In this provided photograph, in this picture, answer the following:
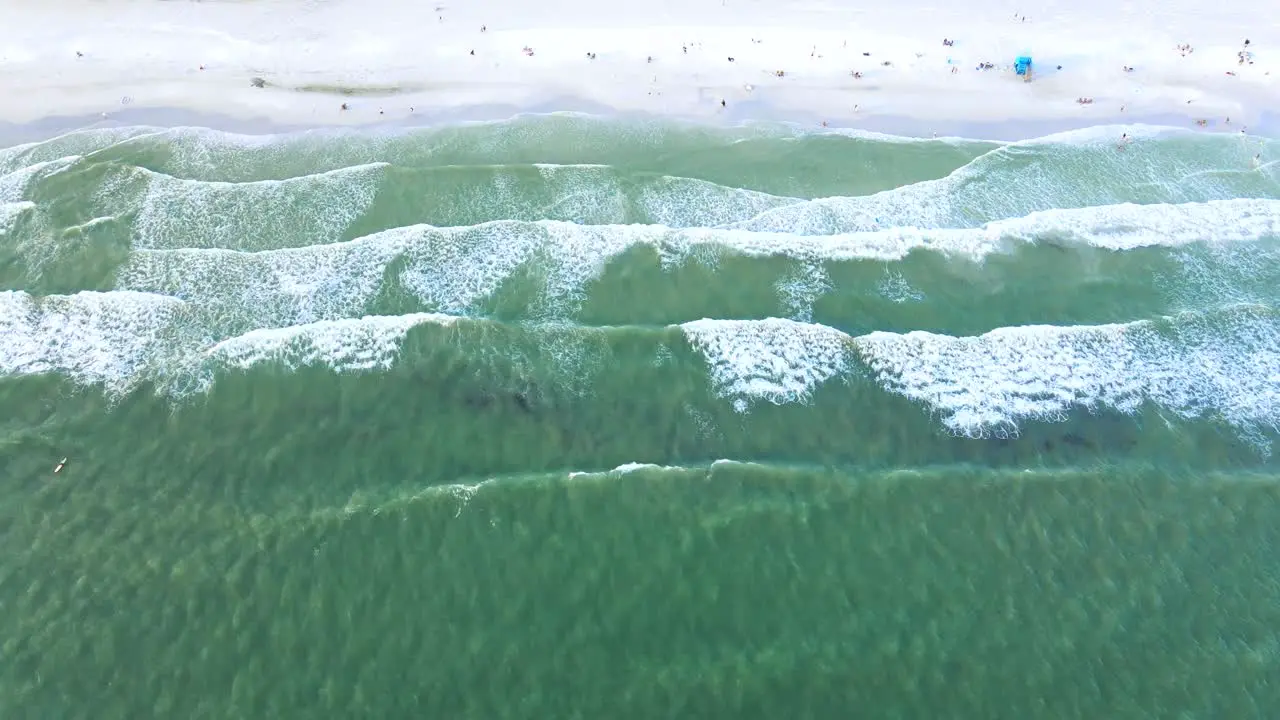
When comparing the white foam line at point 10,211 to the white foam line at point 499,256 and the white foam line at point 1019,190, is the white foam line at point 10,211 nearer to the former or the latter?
the white foam line at point 499,256

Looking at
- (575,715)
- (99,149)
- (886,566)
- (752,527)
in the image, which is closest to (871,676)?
(886,566)

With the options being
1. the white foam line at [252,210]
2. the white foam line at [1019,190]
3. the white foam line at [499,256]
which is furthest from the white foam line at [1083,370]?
the white foam line at [252,210]

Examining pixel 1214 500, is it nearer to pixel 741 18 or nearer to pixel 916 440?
pixel 916 440

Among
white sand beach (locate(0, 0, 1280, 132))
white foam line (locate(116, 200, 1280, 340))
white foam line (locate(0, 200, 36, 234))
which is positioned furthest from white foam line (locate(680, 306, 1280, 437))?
white foam line (locate(0, 200, 36, 234))

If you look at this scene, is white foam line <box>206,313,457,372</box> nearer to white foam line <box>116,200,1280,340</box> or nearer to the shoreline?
white foam line <box>116,200,1280,340</box>

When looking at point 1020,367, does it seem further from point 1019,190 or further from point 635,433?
point 635,433
